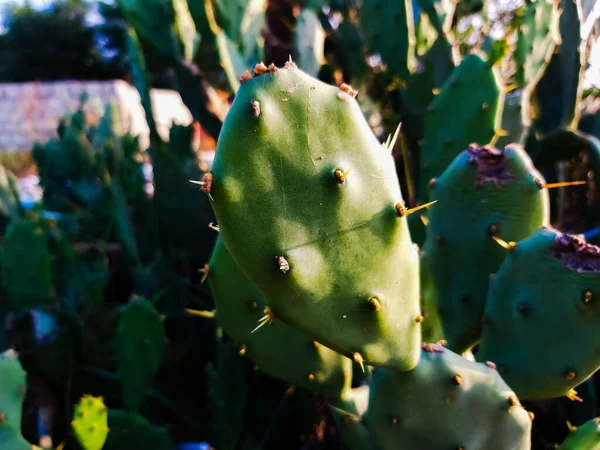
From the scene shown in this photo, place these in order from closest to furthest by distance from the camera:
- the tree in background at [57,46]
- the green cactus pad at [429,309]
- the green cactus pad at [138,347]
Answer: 1. the green cactus pad at [429,309]
2. the green cactus pad at [138,347]
3. the tree in background at [57,46]

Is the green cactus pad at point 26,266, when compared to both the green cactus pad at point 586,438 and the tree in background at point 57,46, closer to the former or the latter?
the green cactus pad at point 586,438

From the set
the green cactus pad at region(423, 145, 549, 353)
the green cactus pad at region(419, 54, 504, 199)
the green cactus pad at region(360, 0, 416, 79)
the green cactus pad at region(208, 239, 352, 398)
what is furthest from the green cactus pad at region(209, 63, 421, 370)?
the green cactus pad at region(360, 0, 416, 79)

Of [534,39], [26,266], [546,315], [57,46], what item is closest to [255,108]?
[546,315]

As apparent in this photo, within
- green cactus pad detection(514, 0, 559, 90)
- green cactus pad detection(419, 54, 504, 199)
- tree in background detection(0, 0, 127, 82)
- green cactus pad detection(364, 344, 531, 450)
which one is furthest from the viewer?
tree in background detection(0, 0, 127, 82)

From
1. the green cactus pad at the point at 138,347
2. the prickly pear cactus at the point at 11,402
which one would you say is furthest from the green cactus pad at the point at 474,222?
the prickly pear cactus at the point at 11,402

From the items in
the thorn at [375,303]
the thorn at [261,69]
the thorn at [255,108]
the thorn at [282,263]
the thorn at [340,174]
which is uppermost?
the thorn at [261,69]

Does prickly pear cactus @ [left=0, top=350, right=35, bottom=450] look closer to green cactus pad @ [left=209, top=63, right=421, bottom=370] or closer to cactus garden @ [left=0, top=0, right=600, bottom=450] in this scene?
cactus garden @ [left=0, top=0, right=600, bottom=450]

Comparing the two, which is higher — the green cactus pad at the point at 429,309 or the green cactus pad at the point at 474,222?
the green cactus pad at the point at 474,222
